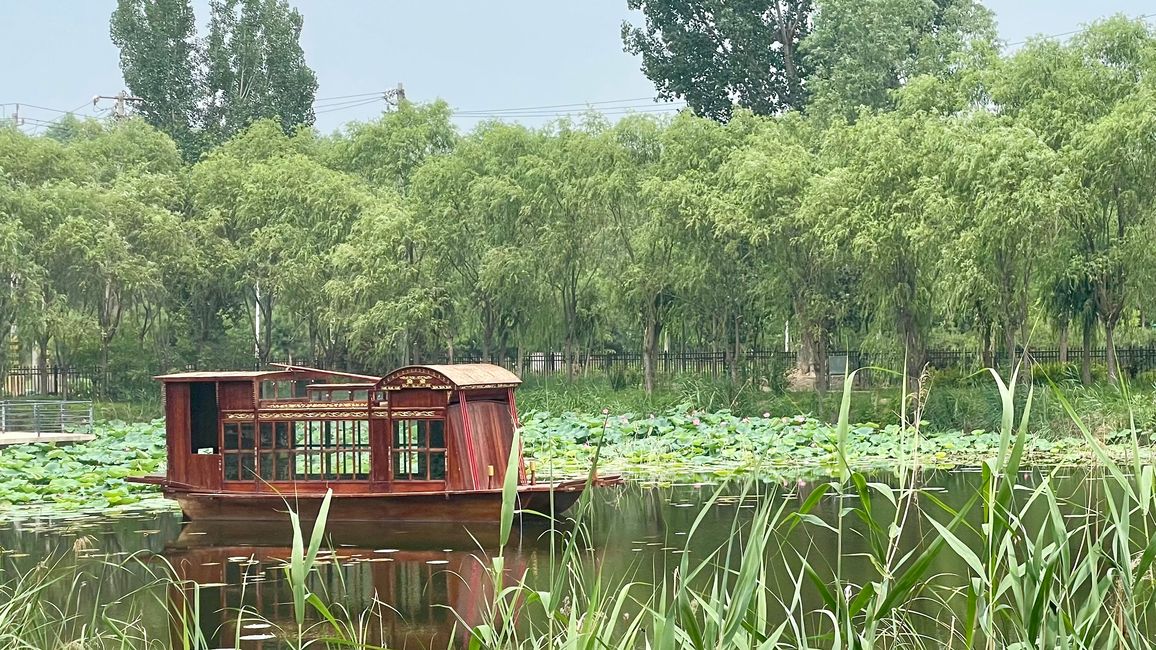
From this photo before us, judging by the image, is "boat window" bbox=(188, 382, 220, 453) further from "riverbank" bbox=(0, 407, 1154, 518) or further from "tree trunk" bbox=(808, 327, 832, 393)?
"tree trunk" bbox=(808, 327, 832, 393)

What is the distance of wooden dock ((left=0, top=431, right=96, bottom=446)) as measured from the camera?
2153 centimetres

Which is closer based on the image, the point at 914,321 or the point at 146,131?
the point at 914,321

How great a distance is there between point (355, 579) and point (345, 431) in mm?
3714

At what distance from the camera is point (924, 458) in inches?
746

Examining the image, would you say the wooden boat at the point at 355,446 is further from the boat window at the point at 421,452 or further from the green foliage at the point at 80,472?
the green foliage at the point at 80,472

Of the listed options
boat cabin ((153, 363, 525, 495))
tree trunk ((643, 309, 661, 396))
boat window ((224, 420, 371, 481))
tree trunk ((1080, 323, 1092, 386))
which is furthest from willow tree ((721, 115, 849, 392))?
boat window ((224, 420, 371, 481))

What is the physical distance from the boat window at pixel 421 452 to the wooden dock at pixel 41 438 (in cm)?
926

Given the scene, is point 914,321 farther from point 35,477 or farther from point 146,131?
point 146,131

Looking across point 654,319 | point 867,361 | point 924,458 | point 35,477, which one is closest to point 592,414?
point 654,319

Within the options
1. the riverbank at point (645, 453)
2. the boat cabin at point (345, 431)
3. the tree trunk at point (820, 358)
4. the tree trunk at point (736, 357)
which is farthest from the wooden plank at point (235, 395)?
the tree trunk at point (736, 357)

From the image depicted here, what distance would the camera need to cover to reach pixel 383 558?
12.5 metres

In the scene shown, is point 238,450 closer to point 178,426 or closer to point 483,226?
point 178,426

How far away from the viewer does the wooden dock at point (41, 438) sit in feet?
70.6

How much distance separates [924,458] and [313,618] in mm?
10974
